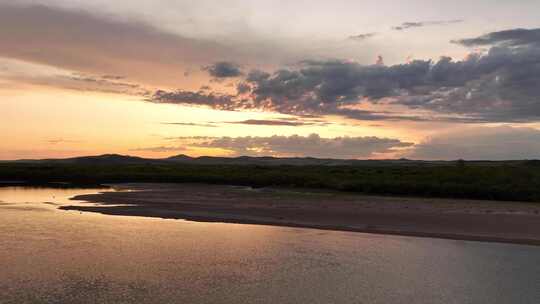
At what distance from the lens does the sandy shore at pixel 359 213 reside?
21672mm

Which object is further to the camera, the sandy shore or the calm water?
the sandy shore

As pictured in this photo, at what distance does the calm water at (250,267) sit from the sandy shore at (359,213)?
6.99ft

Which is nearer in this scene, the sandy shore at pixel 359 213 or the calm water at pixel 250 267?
the calm water at pixel 250 267

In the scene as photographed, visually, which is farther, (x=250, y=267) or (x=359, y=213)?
(x=359, y=213)

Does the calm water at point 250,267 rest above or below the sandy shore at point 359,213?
below

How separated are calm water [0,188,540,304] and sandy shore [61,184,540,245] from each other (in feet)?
6.99

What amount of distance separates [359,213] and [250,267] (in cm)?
1295

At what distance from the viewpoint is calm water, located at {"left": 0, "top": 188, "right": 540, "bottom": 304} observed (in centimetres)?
1211

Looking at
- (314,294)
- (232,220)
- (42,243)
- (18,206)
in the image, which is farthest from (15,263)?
(18,206)

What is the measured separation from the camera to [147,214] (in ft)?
88.8

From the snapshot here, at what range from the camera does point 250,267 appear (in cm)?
1490

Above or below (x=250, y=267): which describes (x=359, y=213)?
above

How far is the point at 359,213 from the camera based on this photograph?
26.8 meters

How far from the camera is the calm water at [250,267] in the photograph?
1211 centimetres
